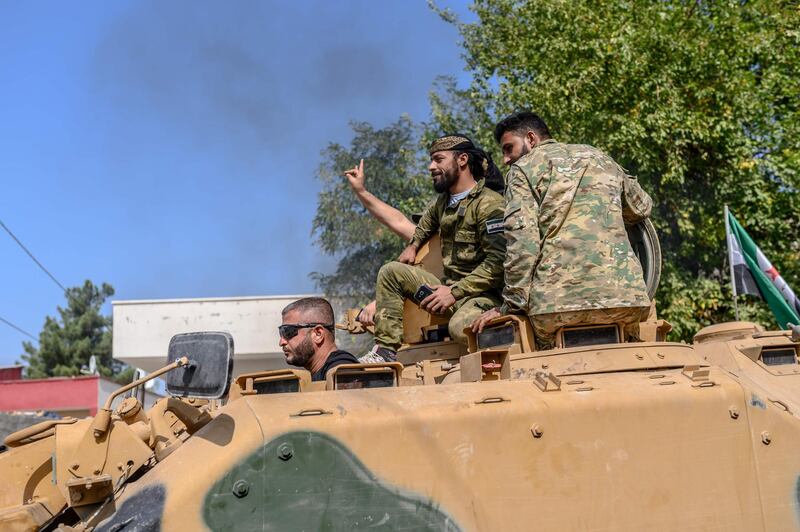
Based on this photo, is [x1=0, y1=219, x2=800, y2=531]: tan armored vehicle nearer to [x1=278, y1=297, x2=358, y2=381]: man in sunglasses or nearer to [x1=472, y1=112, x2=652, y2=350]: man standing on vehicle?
[x1=472, y1=112, x2=652, y2=350]: man standing on vehicle

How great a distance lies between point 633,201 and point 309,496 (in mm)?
2937

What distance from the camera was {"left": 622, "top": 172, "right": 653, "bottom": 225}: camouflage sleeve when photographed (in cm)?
556

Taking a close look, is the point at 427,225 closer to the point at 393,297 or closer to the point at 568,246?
the point at 393,297

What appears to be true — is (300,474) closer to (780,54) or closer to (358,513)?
(358,513)

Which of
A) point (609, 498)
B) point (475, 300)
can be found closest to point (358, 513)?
point (609, 498)

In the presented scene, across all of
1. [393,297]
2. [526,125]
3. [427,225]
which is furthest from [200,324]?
[526,125]

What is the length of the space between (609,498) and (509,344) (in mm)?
1287

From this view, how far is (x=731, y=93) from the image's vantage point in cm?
1603

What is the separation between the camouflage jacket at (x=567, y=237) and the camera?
4.98 meters

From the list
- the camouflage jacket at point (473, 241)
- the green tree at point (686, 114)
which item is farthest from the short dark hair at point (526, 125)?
the green tree at point (686, 114)

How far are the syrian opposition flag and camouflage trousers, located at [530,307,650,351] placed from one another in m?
7.94

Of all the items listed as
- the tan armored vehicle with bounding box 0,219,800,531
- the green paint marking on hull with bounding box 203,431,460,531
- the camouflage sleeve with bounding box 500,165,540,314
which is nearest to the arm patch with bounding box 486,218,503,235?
the camouflage sleeve with bounding box 500,165,540,314

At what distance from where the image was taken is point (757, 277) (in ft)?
42.7

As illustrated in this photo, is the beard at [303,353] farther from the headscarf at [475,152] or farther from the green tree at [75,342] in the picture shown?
the green tree at [75,342]
